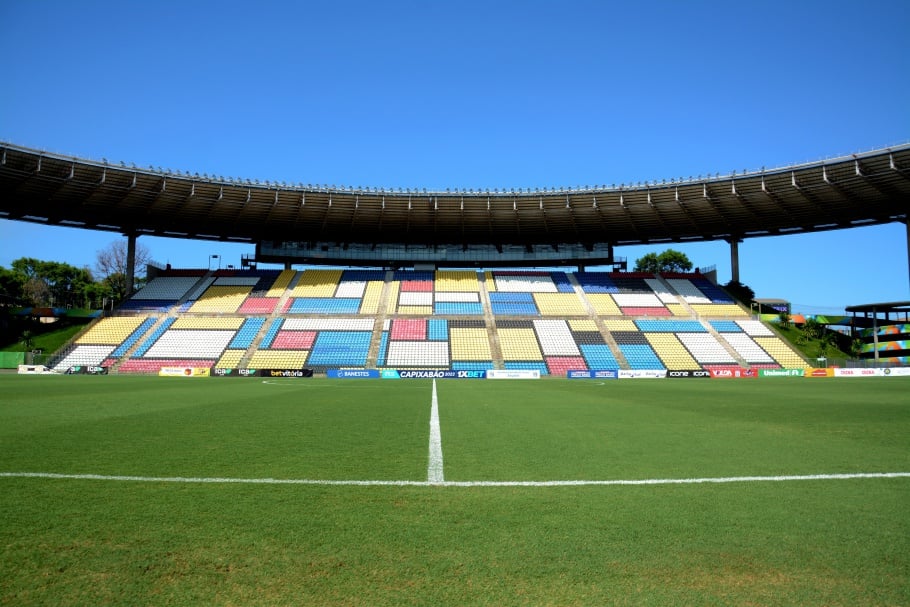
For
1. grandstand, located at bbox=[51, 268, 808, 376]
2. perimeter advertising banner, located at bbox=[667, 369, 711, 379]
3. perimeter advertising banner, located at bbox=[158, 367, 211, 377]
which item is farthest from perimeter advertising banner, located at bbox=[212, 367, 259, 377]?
perimeter advertising banner, located at bbox=[667, 369, 711, 379]

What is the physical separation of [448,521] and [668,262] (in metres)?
79.7

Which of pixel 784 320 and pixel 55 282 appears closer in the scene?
pixel 784 320

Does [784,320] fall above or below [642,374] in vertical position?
above

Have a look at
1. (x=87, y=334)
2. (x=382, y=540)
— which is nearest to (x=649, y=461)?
(x=382, y=540)

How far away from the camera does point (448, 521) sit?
3877 mm

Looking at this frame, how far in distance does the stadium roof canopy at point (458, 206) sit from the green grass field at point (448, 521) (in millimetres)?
37177

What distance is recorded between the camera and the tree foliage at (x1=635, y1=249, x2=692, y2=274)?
3009 inches

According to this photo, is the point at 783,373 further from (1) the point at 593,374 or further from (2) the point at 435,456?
(2) the point at 435,456

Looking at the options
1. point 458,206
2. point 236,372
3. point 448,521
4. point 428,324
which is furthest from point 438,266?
point 448,521

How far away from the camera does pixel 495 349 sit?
40.4 m

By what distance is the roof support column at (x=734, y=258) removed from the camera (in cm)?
5069

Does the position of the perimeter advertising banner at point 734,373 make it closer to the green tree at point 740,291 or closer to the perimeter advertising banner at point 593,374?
the perimeter advertising banner at point 593,374

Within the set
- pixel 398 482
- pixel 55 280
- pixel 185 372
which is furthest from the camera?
pixel 55 280

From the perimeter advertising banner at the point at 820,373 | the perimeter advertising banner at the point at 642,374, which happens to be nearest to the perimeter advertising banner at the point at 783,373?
the perimeter advertising banner at the point at 820,373
